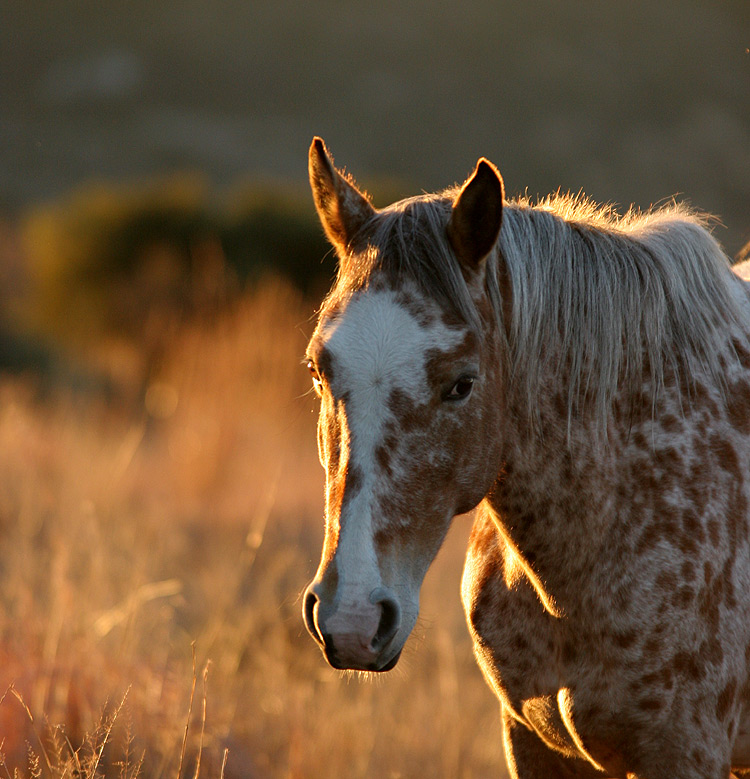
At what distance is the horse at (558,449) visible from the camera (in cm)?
164

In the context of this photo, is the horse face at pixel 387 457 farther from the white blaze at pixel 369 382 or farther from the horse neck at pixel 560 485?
the horse neck at pixel 560 485

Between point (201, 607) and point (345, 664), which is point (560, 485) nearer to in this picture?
point (345, 664)

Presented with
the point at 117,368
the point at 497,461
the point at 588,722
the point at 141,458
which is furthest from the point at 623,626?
the point at 117,368

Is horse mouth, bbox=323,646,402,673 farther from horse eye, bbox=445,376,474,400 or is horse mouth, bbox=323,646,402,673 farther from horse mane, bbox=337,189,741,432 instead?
horse mane, bbox=337,189,741,432

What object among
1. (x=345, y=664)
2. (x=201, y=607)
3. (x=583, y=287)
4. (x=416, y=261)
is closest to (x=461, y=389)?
(x=416, y=261)

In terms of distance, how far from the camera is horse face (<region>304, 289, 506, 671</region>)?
1540 millimetres

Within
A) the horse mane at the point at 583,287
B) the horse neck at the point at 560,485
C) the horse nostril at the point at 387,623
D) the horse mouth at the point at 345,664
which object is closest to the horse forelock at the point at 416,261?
the horse mane at the point at 583,287

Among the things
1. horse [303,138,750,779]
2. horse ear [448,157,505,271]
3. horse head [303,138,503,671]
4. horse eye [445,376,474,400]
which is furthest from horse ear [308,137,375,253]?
horse eye [445,376,474,400]

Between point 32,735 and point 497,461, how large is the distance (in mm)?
1904

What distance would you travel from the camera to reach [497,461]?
1.79m

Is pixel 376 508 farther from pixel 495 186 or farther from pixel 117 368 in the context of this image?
pixel 117 368

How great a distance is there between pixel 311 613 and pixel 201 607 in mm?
4095

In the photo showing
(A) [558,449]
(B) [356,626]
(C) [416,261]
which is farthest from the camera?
(A) [558,449]

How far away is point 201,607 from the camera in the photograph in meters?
5.42
